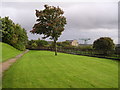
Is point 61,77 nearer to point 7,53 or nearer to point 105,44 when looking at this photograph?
point 105,44

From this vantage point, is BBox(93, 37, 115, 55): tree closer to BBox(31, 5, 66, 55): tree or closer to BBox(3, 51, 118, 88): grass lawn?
BBox(31, 5, 66, 55): tree

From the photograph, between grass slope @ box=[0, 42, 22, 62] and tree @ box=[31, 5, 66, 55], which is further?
tree @ box=[31, 5, 66, 55]

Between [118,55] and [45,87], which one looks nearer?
[45,87]

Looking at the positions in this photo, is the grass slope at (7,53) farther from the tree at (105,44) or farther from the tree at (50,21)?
the tree at (105,44)

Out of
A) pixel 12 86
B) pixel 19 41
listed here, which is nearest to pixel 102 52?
pixel 12 86

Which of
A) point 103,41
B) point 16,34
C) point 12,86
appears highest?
point 16,34

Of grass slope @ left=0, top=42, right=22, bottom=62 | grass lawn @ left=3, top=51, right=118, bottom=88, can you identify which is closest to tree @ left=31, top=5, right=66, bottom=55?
grass slope @ left=0, top=42, right=22, bottom=62

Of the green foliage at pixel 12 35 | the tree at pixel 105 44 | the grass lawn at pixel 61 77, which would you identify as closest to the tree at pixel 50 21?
the tree at pixel 105 44

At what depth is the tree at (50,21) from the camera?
2327 cm

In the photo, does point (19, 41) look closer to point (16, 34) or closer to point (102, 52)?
point (16, 34)

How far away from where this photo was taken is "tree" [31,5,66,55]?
23.3 meters

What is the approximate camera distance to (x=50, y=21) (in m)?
23.2

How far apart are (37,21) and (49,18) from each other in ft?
8.88

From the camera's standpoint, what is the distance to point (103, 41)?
24.8m
